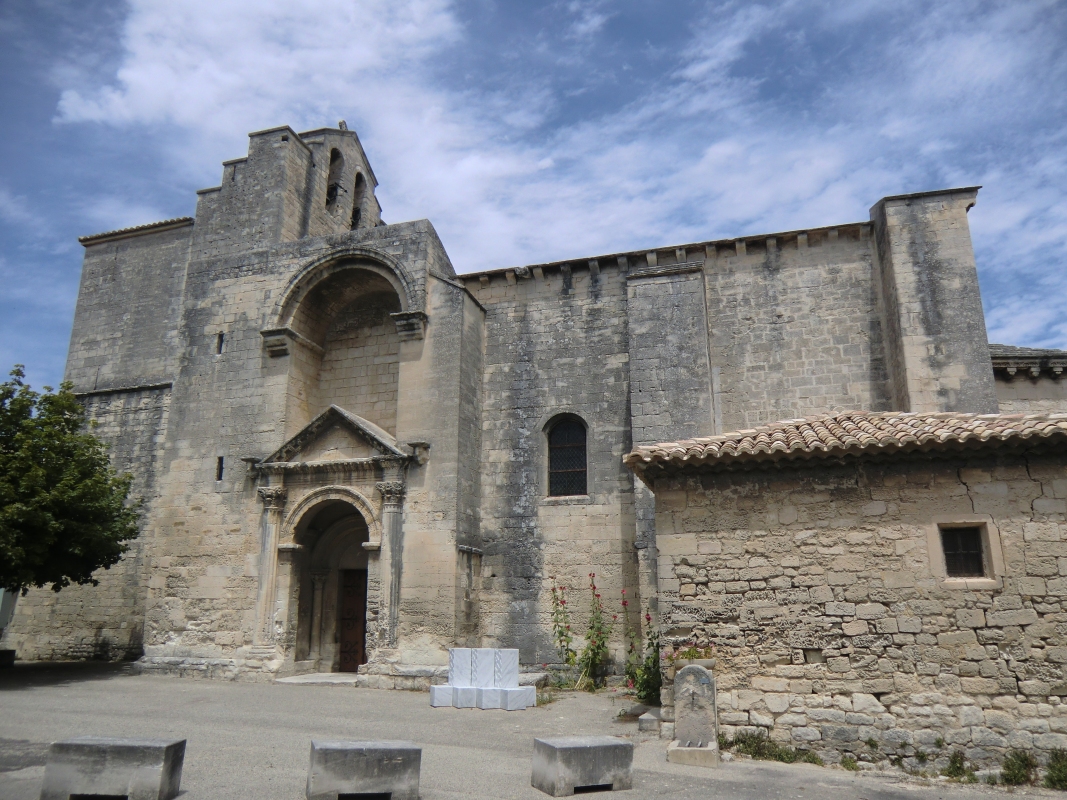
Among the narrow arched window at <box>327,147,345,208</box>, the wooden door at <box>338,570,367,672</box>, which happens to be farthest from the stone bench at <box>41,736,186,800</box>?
the narrow arched window at <box>327,147,345,208</box>

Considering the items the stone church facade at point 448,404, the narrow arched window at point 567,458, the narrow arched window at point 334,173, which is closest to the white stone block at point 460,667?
the stone church facade at point 448,404

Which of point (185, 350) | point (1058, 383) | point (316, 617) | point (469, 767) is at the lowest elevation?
point (469, 767)

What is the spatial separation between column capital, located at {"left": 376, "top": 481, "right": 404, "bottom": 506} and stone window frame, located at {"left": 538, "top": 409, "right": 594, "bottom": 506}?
274 centimetres

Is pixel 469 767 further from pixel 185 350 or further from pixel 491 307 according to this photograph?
pixel 185 350

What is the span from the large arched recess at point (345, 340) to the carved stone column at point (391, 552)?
2.40 meters

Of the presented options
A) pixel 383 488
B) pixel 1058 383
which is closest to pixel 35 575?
pixel 383 488

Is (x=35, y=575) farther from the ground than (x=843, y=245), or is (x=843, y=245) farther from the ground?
(x=843, y=245)

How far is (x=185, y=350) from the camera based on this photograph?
16312 mm

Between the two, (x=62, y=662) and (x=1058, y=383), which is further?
(x=62, y=662)

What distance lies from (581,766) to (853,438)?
14.4 ft

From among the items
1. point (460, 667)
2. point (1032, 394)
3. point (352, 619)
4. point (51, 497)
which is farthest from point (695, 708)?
point (51, 497)

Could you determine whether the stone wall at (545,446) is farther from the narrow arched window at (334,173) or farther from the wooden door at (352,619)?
the narrow arched window at (334,173)

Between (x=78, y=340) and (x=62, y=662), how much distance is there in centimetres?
779

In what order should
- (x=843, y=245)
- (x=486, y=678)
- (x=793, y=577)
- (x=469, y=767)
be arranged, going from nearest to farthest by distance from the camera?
1. (x=469, y=767)
2. (x=793, y=577)
3. (x=486, y=678)
4. (x=843, y=245)
